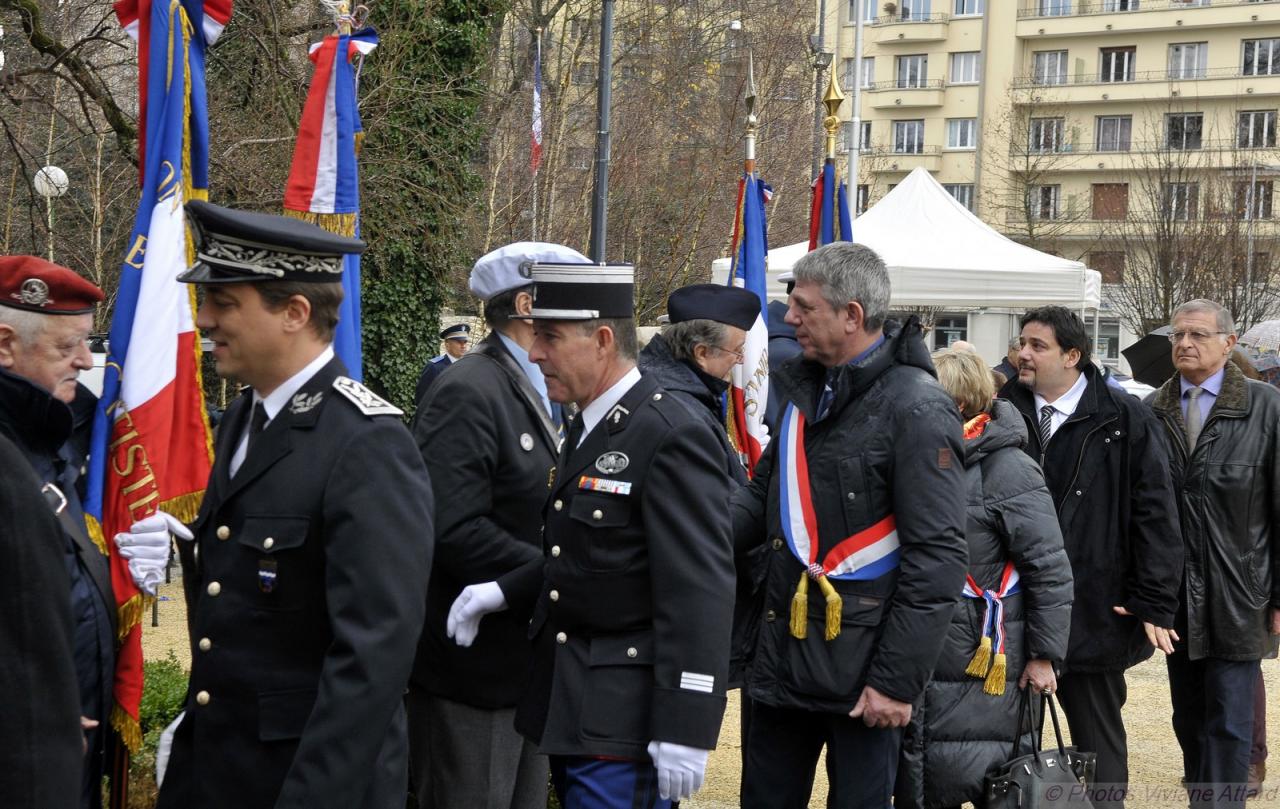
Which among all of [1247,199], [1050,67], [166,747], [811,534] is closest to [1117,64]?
[1050,67]

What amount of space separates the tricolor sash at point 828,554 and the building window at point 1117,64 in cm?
6013

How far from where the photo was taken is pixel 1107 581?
222 inches

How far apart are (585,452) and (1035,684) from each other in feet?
7.54

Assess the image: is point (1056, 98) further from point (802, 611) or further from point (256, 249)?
point (256, 249)

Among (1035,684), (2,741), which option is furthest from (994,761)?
(2,741)

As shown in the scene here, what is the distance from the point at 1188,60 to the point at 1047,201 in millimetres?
8445

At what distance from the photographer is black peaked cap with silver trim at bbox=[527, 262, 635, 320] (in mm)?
3383

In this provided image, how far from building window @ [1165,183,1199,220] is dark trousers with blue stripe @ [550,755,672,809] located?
118ft

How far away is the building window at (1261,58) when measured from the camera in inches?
2203

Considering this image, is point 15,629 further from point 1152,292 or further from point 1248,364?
point 1152,292

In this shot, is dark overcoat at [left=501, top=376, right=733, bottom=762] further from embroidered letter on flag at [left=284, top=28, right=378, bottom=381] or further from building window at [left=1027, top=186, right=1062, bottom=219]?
building window at [left=1027, top=186, right=1062, bottom=219]

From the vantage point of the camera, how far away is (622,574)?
330cm

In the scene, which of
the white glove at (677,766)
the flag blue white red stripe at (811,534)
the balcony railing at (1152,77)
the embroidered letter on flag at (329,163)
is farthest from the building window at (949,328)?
the white glove at (677,766)

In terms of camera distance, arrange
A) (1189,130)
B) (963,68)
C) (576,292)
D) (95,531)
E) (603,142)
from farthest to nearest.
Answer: (963,68), (1189,130), (603,142), (95,531), (576,292)
